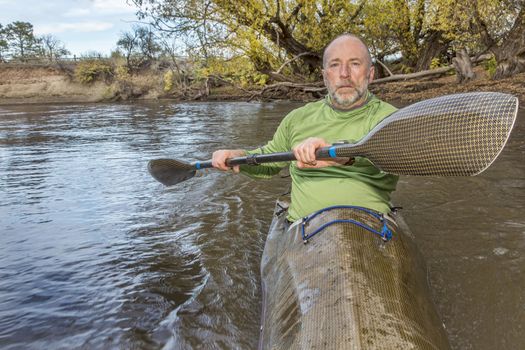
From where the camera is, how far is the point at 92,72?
33188 millimetres

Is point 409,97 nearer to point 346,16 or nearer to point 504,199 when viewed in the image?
point 346,16

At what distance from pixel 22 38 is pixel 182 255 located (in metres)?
51.7

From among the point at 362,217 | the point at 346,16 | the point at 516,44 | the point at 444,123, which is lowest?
the point at 362,217

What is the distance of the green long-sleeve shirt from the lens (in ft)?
7.98

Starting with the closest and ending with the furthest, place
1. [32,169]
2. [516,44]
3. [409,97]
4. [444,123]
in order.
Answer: [444,123], [32,169], [516,44], [409,97]

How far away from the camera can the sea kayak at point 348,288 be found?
1.45m

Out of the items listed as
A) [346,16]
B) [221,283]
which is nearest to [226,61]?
[346,16]

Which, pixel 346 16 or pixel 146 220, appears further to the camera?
pixel 346 16

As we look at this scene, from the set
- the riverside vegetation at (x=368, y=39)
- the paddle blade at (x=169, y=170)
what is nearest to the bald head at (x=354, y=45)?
the paddle blade at (x=169, y=170)

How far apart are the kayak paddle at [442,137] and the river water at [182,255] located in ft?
3.00

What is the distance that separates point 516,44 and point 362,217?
11.9 meters

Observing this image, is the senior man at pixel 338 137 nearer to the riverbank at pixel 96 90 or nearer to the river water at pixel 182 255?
the river water at pixel 182 255

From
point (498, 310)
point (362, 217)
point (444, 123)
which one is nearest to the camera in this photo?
point (444, 123)

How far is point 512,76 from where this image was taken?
11.3 metres
